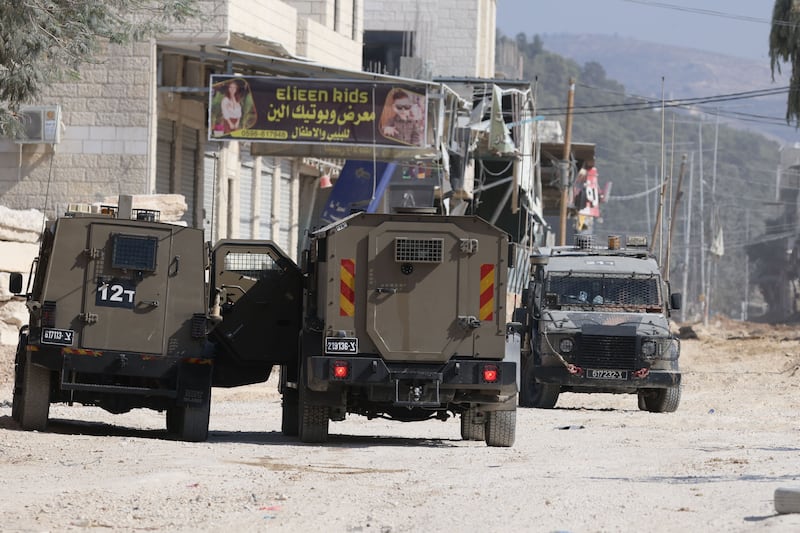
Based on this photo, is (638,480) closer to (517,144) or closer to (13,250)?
(13,250)

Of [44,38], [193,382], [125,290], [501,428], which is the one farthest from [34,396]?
[501,428]

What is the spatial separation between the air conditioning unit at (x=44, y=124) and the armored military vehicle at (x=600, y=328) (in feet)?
39.1

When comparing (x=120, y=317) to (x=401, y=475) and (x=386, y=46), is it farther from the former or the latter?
(x=386, y=46)

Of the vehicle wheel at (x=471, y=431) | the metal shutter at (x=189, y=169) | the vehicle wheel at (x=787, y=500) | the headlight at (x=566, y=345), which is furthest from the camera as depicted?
the metal shutter at (x=189, y=169)

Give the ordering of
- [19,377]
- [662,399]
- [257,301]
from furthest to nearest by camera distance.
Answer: [662,399] → [257,301] → [19,377]

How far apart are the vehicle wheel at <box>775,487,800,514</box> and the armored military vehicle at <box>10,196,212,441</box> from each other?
750 centimetres

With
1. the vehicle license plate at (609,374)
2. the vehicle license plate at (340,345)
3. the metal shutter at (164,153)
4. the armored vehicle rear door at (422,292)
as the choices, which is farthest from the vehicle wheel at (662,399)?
the metal shutter at (164,153)

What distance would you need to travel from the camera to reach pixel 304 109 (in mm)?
28797

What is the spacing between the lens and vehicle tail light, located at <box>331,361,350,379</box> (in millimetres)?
14961

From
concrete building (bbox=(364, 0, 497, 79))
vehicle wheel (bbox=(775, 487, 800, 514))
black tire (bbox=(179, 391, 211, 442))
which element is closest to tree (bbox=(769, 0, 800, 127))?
concrete building (bbox=(364, 0, 497, 79))

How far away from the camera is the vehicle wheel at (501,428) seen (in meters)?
15.7

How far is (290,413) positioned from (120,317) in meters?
2.69

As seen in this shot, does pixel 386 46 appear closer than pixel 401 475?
No

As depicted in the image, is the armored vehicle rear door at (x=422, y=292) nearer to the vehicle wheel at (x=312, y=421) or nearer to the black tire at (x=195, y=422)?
the vehicle wheel at (x=312, y=421)
